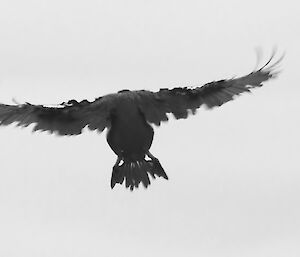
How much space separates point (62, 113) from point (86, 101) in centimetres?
35

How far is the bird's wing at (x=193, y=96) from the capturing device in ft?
46.6

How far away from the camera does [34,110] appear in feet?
48.1

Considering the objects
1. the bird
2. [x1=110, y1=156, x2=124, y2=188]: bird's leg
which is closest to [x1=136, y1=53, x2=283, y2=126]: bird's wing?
the bird

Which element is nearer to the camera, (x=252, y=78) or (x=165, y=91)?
(x=165, y=91)

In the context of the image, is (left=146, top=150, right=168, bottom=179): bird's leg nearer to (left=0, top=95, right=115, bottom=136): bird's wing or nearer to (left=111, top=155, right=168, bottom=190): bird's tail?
(left=111, top=155, right=168, bottom=190): bird's tail

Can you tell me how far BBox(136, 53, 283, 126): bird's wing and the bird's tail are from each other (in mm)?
690

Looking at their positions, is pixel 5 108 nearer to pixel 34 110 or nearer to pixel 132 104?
pixel 34 110

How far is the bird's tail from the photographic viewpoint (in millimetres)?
14698

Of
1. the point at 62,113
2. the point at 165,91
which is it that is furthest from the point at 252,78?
the point at 62,113

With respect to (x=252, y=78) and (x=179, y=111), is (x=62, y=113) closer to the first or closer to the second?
(x=179, y=111)

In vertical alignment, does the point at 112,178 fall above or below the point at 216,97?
below

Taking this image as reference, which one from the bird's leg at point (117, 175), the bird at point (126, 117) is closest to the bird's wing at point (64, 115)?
the bird at point (126, 117)

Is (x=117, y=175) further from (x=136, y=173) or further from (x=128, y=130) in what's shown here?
(x=128, y=130)

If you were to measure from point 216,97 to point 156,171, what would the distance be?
126 centimetres
